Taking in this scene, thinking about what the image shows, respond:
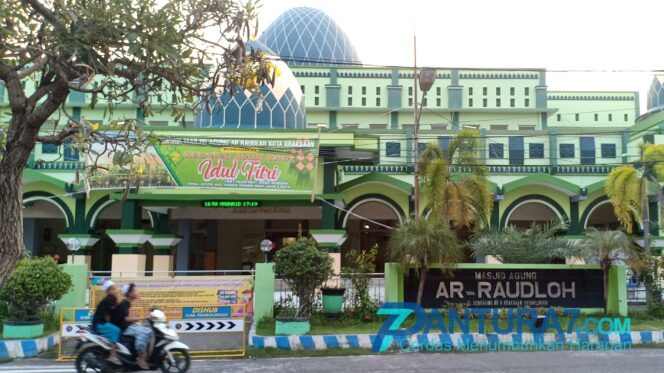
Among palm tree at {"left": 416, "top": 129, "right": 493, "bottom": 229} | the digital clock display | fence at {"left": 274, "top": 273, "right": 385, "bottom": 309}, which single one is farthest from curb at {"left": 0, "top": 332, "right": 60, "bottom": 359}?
palm tree at {"left": 416, "top": 129, "right": 493, "bottom": 229}

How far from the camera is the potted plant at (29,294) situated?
12.9 metres

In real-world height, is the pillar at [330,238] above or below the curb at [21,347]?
above

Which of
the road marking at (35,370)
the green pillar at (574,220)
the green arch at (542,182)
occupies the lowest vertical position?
the road marking at (35,370)

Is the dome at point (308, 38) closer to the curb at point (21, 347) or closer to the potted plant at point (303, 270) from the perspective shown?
the potted plant at point (303, 270)

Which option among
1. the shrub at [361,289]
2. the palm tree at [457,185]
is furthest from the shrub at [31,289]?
the palm tree at [457,185]

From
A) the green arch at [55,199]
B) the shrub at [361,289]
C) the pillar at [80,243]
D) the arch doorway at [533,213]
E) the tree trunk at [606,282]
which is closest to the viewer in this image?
the shrub at [361,289]

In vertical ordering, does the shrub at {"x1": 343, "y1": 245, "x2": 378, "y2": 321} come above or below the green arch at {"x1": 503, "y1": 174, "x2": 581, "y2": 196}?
below

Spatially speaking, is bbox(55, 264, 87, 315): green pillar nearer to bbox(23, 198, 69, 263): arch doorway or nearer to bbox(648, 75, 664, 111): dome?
bbox(23, 198, 69, 263): arch doorway

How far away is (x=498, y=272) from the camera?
16.4m

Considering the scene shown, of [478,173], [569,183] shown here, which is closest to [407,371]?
[478,173]

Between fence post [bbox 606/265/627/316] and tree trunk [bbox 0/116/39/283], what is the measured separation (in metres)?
15.4

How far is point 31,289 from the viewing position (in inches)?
509

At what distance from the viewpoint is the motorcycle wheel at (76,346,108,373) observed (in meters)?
8.96
